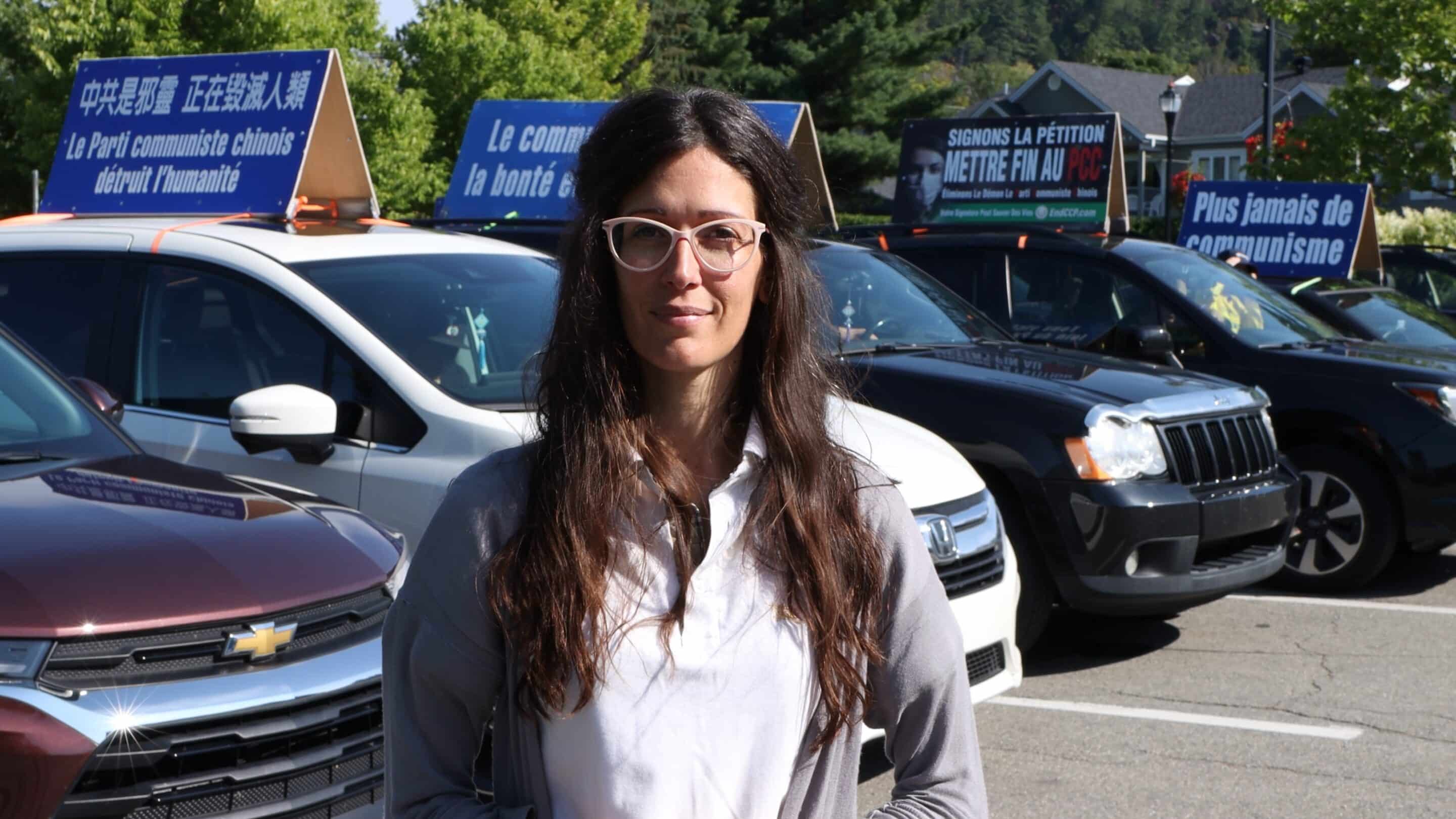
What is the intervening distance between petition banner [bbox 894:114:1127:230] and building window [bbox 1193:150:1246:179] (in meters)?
46.4

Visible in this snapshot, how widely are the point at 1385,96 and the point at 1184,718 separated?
18683 mm

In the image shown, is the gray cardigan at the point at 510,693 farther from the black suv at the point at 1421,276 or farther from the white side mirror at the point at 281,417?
the black suv at the point at 1421,276

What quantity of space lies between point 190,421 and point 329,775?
73.7 inches

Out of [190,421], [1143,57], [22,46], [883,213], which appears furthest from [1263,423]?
[1143,57]

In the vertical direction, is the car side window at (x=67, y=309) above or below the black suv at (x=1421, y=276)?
below

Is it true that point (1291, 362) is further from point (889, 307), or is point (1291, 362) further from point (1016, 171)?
point (1016, 171)

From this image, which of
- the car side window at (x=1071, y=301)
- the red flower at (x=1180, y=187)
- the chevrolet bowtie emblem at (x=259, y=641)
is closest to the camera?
the chevrolet bowtie emblem at (x=259, y=641)

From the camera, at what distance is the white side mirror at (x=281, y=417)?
13.8 ft

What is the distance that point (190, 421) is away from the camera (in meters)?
4.88

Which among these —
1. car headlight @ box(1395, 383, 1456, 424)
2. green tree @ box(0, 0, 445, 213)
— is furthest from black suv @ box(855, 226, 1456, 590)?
green tree @ box(0, 0, 445, 213)

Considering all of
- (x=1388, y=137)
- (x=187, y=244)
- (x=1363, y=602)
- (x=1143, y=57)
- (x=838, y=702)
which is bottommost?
(x=1363, y=602)

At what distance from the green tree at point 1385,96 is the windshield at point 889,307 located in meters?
16.5

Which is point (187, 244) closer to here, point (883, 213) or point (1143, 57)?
point (883, 213)

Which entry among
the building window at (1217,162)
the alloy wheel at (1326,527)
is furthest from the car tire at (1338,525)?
the building window at (1217,162)
